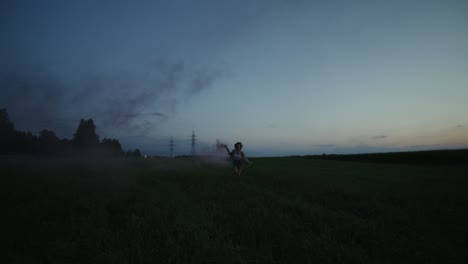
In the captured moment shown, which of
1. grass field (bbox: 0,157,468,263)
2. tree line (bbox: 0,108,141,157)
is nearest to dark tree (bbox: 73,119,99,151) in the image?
tree line (bbox: 0,108,141,157)

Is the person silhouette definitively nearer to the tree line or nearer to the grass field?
the grass field

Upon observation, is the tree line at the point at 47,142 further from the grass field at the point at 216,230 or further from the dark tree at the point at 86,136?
the grass field at the point at 216,230

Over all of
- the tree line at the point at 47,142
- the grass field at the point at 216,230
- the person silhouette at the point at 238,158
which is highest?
the tree line at the point at 47,142

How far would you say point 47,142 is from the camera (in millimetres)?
47250

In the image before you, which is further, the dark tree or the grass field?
the dark tree

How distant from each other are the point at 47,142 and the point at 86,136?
420 inches

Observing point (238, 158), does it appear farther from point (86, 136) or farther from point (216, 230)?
point (86, 136)

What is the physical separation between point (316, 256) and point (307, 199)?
3.88 metres

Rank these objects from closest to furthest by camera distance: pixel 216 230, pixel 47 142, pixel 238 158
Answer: pixel 216 230
pixel 238 158
pixel 47 142

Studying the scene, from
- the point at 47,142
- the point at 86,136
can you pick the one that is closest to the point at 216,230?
the point at 47,142

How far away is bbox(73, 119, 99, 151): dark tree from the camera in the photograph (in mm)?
56359

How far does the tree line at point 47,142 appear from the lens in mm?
39625

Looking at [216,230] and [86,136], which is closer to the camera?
[216,230]

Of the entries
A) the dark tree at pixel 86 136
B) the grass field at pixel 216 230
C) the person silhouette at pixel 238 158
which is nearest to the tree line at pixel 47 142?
the dark tree at pixel 86 136
